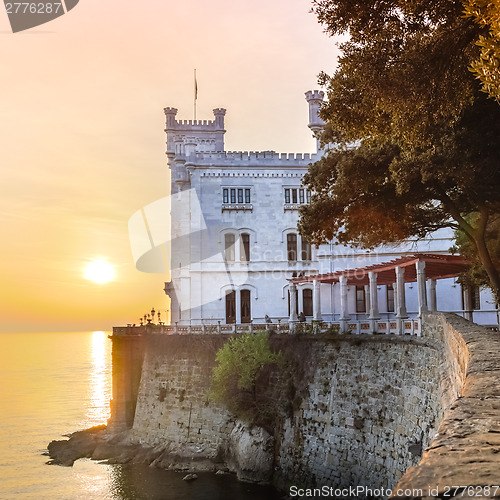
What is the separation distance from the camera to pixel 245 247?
141 feet

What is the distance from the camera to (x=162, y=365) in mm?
36000

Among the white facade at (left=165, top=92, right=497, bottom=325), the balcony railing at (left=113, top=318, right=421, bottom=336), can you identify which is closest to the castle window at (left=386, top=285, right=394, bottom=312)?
the balcony railing at (left=113, top=318, right=421, bottom=336)

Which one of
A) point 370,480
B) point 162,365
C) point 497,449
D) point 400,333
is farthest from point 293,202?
point 497,449

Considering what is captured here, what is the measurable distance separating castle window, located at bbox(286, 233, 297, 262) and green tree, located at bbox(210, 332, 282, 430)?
13.1 m

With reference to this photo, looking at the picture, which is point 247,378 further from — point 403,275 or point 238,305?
point 238,305

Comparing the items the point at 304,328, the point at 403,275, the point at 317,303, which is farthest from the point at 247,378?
the point at 403,275

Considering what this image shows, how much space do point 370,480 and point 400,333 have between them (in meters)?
5.29

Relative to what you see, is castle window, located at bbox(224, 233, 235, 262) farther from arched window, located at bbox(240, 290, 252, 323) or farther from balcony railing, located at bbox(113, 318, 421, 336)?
balcony railing, located at bbox(113, 318, 421, 336)

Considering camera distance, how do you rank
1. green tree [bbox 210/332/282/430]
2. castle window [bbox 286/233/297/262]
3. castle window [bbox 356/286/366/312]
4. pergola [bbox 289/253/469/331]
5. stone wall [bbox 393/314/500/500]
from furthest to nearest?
1. castle window [bbox 286/233/297/262]
2. castle window [bbox 356/286/366/312]
3. green tree [bbox 210/332/282/430]
4. pergola [bbox 289/253/469/331]
5. stone wall [bbox 393/314/500/500]

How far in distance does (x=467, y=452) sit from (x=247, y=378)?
2543 cm

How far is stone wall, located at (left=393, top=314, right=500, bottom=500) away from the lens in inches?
143

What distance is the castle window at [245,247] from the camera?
42688 millimetres

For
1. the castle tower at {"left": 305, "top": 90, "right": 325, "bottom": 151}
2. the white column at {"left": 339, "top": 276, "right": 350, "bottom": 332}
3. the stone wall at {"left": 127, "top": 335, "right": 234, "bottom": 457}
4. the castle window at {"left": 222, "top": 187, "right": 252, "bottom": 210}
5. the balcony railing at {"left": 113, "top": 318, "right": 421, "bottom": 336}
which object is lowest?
the stone wall at {"left": 127, "top": 335, "right": 234, "bottom": 457}

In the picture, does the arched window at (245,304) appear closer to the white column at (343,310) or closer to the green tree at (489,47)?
the white column at (343,310)
